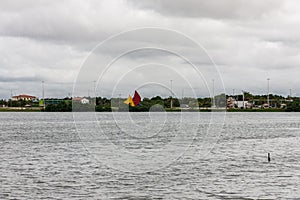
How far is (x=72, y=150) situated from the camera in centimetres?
6328

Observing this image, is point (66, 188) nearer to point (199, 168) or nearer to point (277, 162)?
point (199, 168)

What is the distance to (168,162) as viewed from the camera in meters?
49.7

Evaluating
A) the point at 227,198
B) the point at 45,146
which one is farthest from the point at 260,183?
the point at 45,146

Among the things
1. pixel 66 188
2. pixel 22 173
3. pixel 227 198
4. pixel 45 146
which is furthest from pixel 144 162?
pixel 45 146

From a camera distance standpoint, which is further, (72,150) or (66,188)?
(72,150)

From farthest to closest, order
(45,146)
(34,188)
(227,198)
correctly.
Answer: (45,146)
(34,188)
(227,198)

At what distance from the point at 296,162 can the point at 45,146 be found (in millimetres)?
33226

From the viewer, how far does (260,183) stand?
122 ft

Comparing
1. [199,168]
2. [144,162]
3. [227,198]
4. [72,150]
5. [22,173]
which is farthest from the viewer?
[72,150]

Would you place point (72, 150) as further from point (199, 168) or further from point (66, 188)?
point (66, 188)

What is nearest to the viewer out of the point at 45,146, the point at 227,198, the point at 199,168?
the point at 227,198

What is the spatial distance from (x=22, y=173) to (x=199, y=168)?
1471 cm

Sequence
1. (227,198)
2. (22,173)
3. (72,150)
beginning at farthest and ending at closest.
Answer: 1. (72,150)
2. (22,173)
3. (227,198)

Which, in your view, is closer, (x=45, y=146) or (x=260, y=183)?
(x=260, y=183)
